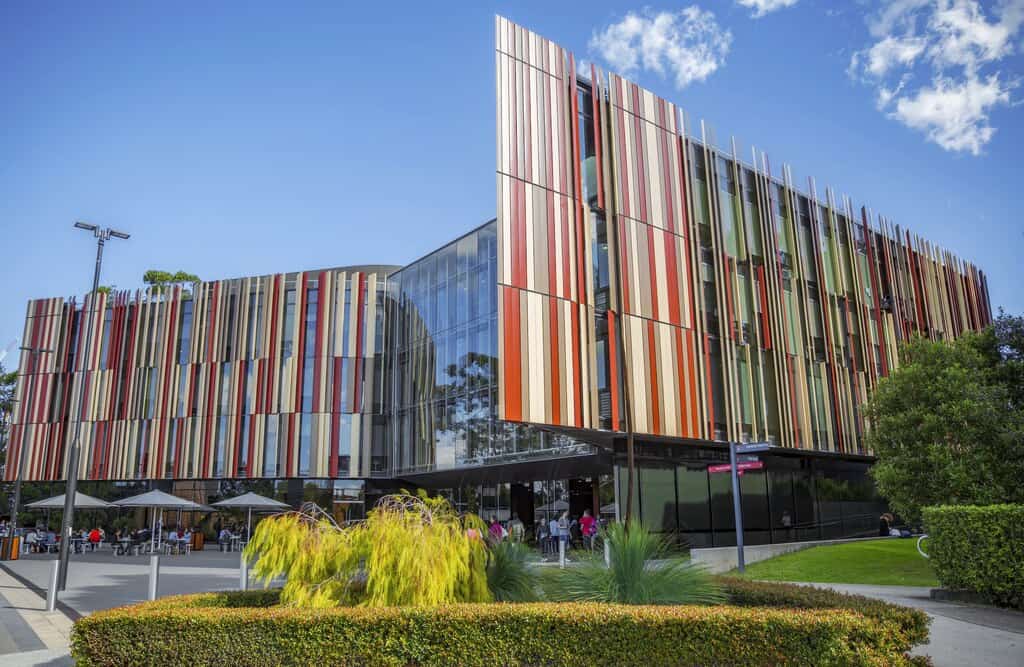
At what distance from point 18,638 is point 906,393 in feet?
75.2

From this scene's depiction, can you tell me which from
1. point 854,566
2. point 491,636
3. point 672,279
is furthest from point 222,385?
point 491,636

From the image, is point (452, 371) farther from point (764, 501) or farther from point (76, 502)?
point (76, 502)

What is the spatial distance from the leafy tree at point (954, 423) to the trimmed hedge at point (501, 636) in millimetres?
14197

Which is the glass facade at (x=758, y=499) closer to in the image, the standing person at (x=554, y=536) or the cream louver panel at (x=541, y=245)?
the standing person at (x=554, y=536)

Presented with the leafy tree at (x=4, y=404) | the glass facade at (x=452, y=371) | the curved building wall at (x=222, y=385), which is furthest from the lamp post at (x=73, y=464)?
the leafy tree at (x=4, y=404)

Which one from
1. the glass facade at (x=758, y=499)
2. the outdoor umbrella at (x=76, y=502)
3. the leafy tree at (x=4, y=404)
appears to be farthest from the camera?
the leafy tree at (x=4, y=404)

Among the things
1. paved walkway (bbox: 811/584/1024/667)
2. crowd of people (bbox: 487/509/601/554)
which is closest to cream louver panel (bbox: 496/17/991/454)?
crowd of people (bbox: 487/509/601/554)

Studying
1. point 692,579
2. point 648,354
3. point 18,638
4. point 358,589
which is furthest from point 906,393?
point 18,638

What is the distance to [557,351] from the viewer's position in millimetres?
22062

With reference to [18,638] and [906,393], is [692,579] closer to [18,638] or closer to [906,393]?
[18,638]

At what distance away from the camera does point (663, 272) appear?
25453 millimetres

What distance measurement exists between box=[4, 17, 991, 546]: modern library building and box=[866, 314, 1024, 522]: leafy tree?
5409mm

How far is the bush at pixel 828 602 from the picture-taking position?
23.1 ft

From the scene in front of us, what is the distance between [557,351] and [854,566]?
987 centimetres
